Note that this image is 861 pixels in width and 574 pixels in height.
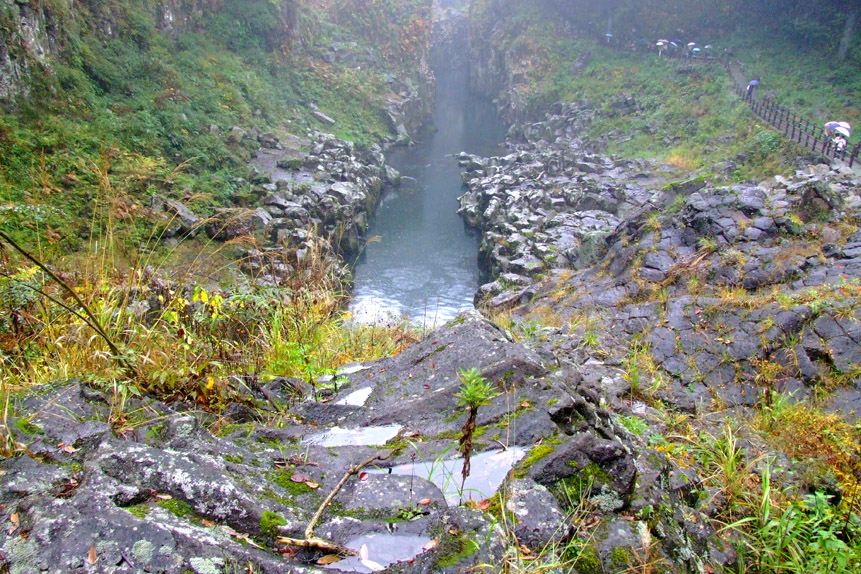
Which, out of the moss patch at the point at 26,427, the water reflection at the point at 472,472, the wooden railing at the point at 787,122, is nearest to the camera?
the moss patch at the point at 26,427

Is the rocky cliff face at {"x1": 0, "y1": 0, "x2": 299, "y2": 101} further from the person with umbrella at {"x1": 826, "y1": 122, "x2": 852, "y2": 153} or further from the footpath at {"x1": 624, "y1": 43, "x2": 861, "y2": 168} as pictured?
the person with umbrella at {"x1": 826, "y1": 122, "x2": 852, "y2": 153}

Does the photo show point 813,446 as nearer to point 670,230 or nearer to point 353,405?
point 353,405

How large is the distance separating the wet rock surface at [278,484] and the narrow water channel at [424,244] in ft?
11.8

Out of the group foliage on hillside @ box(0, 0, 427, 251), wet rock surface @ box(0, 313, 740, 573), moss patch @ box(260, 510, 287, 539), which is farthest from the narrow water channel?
moss patch @ box(260, 510, 287, 539)

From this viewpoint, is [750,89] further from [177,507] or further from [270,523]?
[177,507]

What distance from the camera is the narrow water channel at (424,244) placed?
15.4 metres

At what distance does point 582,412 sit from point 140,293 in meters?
2.60

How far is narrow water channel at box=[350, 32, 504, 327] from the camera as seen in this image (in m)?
15.4

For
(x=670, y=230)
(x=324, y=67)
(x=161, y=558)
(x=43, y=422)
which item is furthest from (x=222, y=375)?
(x=324, y=67)

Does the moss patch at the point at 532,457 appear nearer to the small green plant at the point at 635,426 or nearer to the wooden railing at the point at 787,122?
the small green plant at the point at 635,426

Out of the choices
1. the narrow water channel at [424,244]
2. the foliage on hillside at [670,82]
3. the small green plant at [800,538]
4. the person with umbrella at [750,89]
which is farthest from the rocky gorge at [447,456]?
the person with umbrella at [750,89]

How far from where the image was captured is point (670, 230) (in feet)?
A: 37.8

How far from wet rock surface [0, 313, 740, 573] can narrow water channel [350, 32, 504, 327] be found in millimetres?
3598

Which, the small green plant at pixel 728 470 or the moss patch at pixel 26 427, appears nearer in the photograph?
the moss patch at pixel 26 427
